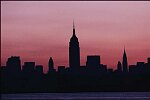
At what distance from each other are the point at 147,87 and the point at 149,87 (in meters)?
1.01

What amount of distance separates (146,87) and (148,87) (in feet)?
2.10

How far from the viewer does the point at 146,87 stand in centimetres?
15088

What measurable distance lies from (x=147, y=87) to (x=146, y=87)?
0.36m

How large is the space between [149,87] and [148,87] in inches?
30.7

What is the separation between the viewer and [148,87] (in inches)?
5940

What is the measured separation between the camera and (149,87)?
493 feet

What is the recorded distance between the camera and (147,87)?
151 metres

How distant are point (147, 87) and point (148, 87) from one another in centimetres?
33
